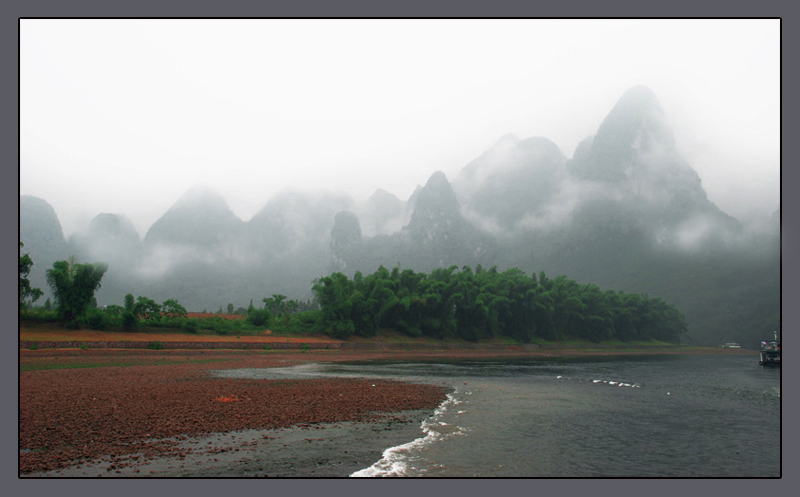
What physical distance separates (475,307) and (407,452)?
89335 mm

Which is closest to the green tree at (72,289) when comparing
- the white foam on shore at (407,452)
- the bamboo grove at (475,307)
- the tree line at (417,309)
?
the tree line at (417,309)

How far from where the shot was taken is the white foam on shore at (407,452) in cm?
1141

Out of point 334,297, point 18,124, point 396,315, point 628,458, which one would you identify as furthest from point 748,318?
point 18,124

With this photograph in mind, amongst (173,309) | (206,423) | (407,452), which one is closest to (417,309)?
(173,309)

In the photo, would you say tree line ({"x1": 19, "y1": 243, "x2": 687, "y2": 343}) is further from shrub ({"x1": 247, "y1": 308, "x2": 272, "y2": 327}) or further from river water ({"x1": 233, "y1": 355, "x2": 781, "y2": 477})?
river water ({"x1": 233, "y1": 355, "x2": 781, "y2": 477})

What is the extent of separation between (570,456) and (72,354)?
160 ft

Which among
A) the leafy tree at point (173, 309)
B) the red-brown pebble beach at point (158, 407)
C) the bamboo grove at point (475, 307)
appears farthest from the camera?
the bamboo grove at point (475, 307)

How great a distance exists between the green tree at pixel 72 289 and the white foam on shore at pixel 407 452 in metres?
56.4

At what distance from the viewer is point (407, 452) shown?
13.2 m

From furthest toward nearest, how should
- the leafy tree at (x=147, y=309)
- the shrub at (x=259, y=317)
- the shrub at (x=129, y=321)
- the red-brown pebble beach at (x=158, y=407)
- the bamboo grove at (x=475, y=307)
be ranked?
the bamboo grove at (x=475, y=307), the shrub at (x=259, y=317), the leafy tree at (x=147, y=309), the shrub at (x=129, y=321), the red-brown pebble beach at (x=158, y=407)

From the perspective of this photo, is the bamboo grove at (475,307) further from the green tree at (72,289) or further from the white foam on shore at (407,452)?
the white foam on shore at (407,452)

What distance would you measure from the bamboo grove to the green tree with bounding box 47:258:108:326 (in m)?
36.4

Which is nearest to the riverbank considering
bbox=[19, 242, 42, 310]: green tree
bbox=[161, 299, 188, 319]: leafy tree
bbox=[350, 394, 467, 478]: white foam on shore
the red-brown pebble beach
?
the red-brown pebble beach

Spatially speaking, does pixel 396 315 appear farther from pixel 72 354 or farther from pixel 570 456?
pixel 570 456
